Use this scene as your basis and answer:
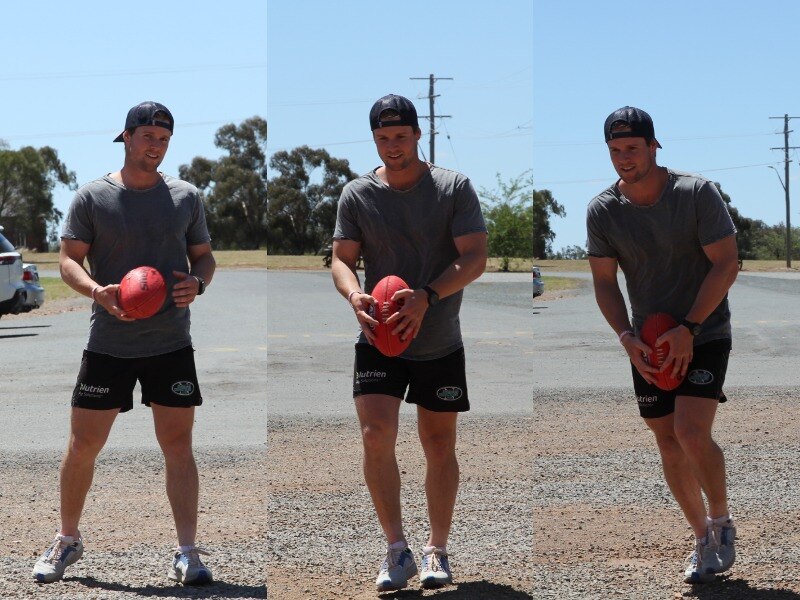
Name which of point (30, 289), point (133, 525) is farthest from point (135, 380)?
point (30, 289)

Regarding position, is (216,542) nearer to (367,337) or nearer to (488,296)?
(367,337)

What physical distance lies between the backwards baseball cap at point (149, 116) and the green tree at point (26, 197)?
83.2 metres

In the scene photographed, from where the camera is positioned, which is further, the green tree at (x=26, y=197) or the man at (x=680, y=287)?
the green tree at (x=26, y=197)

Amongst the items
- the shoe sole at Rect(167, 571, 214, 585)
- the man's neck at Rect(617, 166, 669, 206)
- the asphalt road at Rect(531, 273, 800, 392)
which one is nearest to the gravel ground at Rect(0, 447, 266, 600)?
the shoe sole at Rect(167, 571, 214, 585)

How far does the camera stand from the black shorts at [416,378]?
15.7 feet

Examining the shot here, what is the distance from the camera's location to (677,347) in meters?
4.75

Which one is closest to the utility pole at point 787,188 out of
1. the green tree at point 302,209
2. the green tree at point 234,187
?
the green tree at point 234,187

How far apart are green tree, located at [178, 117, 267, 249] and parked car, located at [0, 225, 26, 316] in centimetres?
3455

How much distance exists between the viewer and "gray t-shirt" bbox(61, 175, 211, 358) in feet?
16.8

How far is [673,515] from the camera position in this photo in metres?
6.37

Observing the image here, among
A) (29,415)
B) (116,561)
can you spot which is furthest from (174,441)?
(29,415)

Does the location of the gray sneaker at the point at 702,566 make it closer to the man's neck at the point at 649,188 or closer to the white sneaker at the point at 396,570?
the white sneaker at the point at 396,570

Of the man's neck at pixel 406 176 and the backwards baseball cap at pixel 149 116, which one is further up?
the backwards baseball cap at pixel 149 116

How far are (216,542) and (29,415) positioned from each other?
554cm
